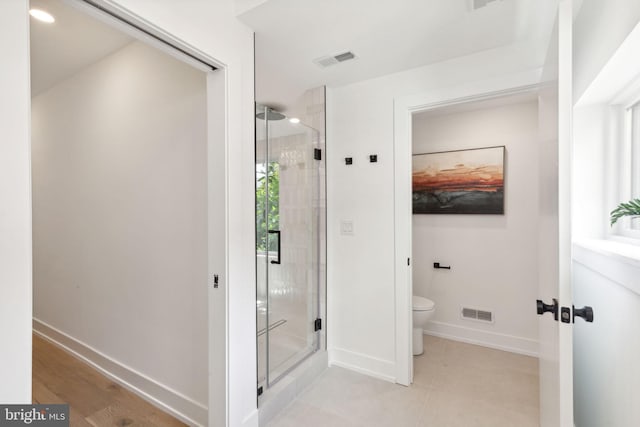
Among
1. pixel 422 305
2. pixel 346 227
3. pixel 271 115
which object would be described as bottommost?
pixel 422 305

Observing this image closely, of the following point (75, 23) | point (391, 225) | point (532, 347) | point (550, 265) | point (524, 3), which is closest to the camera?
Answer: point (550, 265)

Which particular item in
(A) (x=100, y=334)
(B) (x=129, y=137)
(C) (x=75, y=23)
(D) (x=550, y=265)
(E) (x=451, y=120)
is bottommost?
(A) (x=100, y=334)

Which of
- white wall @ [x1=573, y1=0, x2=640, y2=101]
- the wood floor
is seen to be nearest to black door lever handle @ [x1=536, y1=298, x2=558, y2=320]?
white wall @ [x1=573, y1=0, x2=640, y2=101]

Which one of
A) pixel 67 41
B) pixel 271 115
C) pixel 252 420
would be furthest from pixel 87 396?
pixel 67 41

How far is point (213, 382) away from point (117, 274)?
47.2 inches

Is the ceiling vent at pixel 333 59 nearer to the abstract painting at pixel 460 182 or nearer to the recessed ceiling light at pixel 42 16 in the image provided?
the abstract painting at pixel 460 182

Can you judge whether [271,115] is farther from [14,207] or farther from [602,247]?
[602,247]

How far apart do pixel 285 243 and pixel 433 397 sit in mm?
1497

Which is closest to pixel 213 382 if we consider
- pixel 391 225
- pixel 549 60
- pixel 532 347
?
pixel 391 225

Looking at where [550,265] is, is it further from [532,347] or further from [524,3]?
[532,347]

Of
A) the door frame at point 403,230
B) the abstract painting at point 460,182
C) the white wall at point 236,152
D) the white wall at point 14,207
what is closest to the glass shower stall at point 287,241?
the white wall at point 236,152

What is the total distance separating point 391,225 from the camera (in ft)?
7.43

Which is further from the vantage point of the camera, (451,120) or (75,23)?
(451,120)

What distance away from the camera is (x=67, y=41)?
2.03 metres
